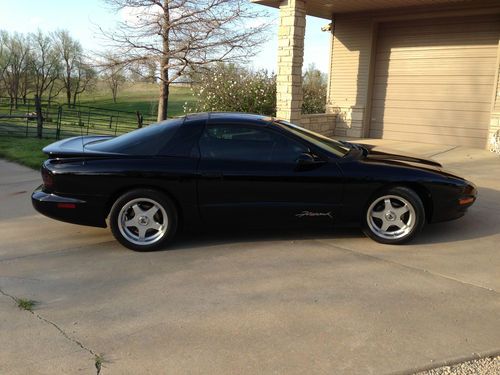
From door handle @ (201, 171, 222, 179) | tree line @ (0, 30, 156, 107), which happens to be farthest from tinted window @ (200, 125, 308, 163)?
tree line @ (0, 30, 156, 107)

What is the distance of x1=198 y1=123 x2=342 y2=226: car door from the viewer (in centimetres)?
486

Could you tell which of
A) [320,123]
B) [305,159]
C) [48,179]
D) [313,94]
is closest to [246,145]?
[305,159]

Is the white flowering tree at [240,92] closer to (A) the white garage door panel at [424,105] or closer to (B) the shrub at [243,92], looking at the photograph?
(B) the shrub at [243,92]

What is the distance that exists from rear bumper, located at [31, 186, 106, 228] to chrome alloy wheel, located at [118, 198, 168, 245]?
249 mm

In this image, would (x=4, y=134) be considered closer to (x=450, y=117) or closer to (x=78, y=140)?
(x=78, y=140)

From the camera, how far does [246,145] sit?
5.00 meters

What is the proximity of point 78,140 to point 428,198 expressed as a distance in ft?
13.0

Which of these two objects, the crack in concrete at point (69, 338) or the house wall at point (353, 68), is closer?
the crack in concrete at point (69, 338)

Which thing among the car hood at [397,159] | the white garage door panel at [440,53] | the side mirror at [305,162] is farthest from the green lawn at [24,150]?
the white garage door panel at [440,53]

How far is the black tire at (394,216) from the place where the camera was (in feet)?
16.3

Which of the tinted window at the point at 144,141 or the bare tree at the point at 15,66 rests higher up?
the bare tree at the point at 15,66

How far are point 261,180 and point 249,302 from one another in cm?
152

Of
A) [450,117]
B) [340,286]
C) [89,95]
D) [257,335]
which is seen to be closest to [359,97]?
[450,117]

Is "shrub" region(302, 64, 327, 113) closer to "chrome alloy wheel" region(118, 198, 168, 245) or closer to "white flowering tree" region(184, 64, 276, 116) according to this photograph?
"white flowering tree" region(184, 64, 276, 116)
